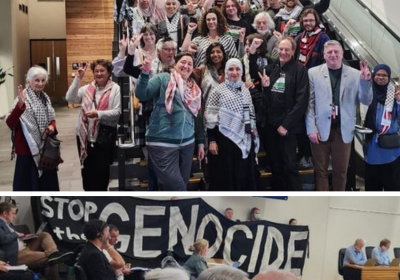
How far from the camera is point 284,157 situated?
5605 mm

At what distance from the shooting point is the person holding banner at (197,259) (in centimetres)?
337

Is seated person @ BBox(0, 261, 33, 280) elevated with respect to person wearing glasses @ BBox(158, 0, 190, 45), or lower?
lower

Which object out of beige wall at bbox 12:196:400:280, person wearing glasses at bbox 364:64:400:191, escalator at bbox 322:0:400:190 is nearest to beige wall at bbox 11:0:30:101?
escalator at bbox 322:0:400:190

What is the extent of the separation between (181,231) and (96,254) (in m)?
0.48

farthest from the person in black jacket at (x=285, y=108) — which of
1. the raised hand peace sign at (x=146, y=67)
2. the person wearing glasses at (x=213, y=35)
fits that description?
the raised hand peace sign at (x=146, y=67)

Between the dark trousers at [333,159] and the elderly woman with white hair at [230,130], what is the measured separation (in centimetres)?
69

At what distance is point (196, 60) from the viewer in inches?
232

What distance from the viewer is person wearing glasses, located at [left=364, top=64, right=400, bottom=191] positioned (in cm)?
566

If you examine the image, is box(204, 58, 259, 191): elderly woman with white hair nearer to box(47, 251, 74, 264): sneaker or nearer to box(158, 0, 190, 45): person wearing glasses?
box(158, 0, 190, 45): person wearing glasses

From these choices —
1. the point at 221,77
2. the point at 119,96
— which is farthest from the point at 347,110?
the point at 119,96

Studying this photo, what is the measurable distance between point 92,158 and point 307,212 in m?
2.68

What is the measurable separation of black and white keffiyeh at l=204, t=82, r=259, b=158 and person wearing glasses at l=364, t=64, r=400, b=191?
1.27 metres

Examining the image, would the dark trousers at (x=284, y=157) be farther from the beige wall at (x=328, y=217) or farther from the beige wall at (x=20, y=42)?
the beige wall at (x=20, y=42)

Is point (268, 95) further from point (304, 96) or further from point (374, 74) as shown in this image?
point (374, 74)
